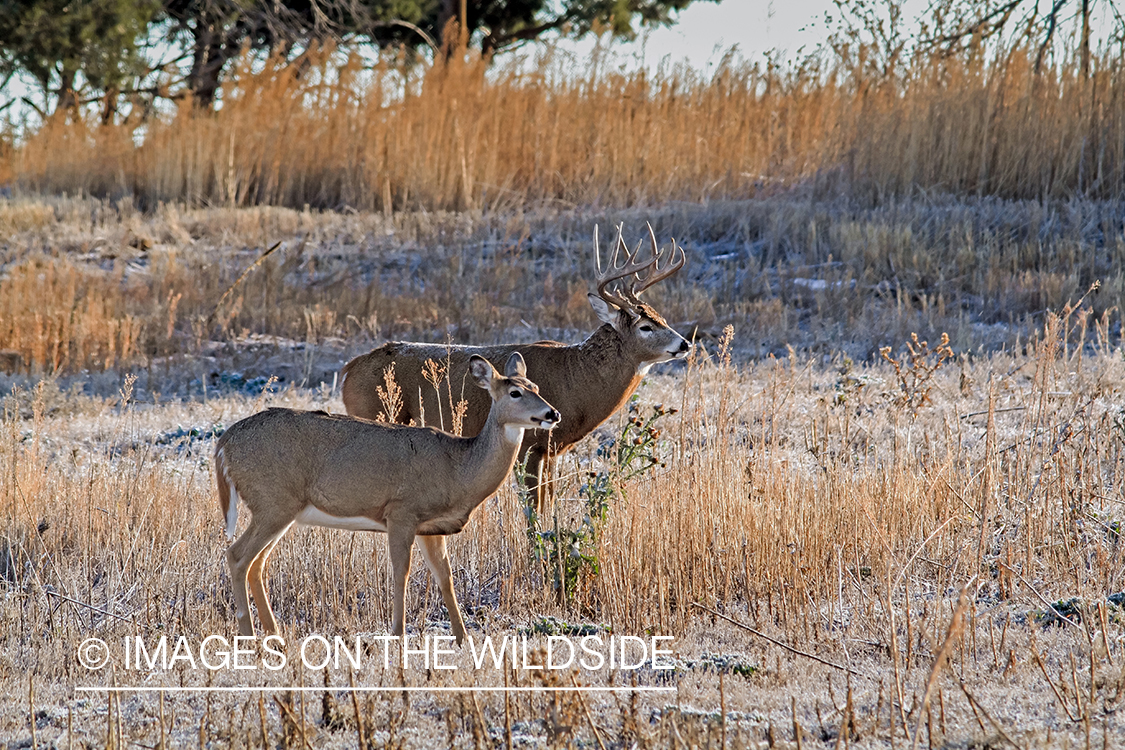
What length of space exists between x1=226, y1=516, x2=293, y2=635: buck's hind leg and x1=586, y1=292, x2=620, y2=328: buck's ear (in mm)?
3064

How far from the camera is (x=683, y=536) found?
628cm

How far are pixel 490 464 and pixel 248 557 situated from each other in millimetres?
1151

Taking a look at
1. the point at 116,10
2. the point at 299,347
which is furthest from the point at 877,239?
the point at 116,10

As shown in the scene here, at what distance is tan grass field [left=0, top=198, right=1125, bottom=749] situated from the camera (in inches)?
176

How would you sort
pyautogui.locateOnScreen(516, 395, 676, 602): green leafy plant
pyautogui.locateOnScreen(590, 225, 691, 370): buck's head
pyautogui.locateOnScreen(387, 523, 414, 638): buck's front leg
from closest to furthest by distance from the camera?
pyautogui.locateOnScreen(387, 523, 414, 638): buck's front leg
pyautogui.locateOnScreen(516, 395, 676, 602): green leafy plant
pyautogui.locateOnScreen(590, 225, 691, 370): buck's head

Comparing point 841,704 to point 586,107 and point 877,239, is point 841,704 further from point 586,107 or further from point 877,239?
point 586,107

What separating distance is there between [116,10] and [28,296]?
11.3 metres

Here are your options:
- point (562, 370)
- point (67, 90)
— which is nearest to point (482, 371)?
point (562, 370)

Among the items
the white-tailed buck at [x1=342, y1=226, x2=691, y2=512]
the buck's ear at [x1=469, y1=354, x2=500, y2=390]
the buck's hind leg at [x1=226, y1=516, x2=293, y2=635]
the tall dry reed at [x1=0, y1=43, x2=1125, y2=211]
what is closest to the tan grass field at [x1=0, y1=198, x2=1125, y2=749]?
the buck's hind leg at [x1=226, y1=516, x2=293, y2=635]

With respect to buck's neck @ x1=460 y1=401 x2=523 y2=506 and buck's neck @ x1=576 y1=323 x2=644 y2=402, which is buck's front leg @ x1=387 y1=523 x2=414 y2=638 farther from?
buck's neck @ x1=576 y1=323 x2=644 y2=402

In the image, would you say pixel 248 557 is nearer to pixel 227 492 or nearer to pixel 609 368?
pixel 227 492

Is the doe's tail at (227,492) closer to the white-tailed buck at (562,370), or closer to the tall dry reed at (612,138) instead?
the white-tailed buck at (562,370)

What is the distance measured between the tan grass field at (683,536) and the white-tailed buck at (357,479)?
479mm

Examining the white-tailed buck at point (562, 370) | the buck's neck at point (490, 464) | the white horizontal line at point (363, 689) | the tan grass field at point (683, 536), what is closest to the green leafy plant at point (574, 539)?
the tan grass field at point (683, 536)
